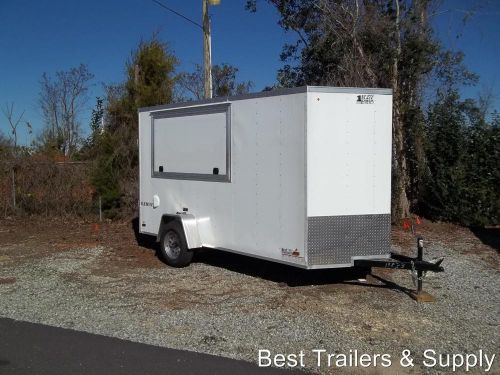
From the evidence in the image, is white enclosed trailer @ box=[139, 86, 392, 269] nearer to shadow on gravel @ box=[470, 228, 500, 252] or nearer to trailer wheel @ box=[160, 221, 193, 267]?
trailer wheel @ box=[160, 221, 193, 267]

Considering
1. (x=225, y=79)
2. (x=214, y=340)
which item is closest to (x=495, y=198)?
(x=214, y=340)

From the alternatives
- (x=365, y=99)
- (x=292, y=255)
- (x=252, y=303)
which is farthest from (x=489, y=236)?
(x=252, y=303)

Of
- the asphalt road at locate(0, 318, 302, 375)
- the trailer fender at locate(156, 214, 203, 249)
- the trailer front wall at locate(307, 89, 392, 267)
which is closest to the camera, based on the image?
the asphalt road at locate(0, 318, 302, 375)

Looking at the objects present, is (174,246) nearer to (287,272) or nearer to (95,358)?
(287,272)

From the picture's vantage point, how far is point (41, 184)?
17.1 meters

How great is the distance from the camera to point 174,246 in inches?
415

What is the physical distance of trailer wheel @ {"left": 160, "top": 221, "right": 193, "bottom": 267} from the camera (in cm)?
1017

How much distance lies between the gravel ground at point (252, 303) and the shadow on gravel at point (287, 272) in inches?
0.8

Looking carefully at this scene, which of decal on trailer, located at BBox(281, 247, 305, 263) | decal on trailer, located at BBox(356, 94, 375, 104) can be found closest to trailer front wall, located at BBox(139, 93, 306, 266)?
decal on trailer, located at BBox(281, 247, 305, 263)

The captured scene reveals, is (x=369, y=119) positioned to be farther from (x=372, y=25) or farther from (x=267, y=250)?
(x=372, y=25)

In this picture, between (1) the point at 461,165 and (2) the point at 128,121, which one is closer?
(1) the point at 461,165

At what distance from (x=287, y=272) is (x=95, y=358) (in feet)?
15.1

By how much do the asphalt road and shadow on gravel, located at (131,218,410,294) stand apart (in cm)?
336

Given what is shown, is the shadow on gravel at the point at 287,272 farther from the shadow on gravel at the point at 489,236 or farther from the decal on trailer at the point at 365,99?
the shadow on gravel at the point at 489,236
